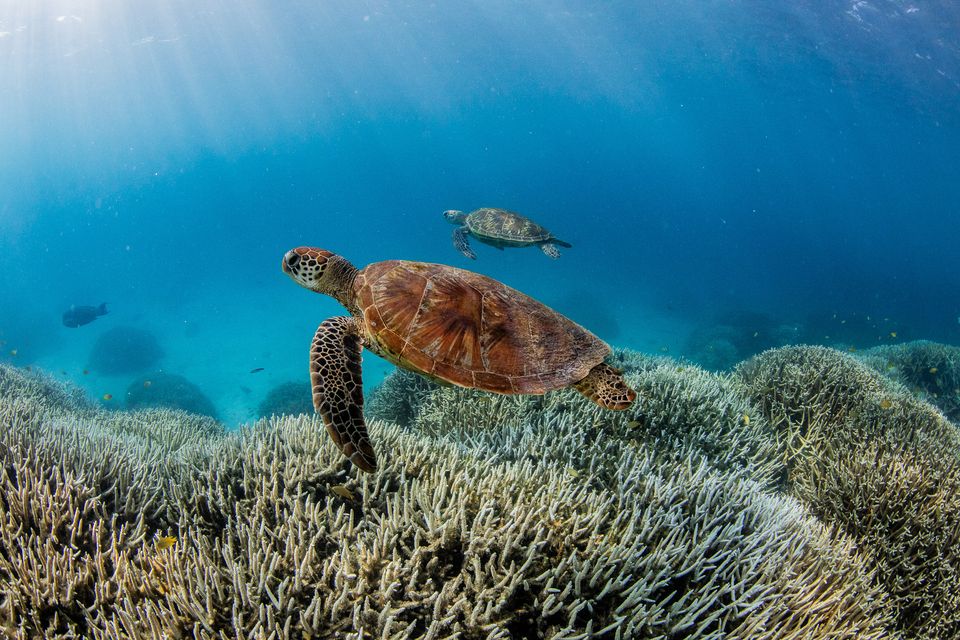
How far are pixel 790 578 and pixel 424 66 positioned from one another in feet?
273

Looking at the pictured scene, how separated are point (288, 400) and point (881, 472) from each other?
15857mm

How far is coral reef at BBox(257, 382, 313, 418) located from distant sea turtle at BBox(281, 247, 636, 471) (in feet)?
38.3

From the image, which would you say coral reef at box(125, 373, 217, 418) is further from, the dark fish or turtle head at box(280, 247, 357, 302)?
turtle head at box(280, 247, 357, 302)

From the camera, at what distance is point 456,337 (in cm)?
332

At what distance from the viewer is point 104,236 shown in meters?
103

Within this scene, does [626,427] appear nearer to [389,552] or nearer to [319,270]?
[389,552]

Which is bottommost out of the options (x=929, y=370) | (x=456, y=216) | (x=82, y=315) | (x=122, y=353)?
(x=122, y=353)

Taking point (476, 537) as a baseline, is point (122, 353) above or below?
below

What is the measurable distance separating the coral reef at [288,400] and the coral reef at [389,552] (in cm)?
1177

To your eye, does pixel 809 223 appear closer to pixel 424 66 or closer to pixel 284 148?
pixel 424 66

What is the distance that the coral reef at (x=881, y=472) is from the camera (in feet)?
10.2

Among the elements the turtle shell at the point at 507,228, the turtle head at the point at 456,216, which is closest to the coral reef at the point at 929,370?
the turtle shell at the point at 507,228

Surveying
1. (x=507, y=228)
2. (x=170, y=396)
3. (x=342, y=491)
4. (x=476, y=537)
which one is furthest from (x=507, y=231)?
(x=170, y=396)

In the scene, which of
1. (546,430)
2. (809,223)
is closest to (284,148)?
(546,430)
